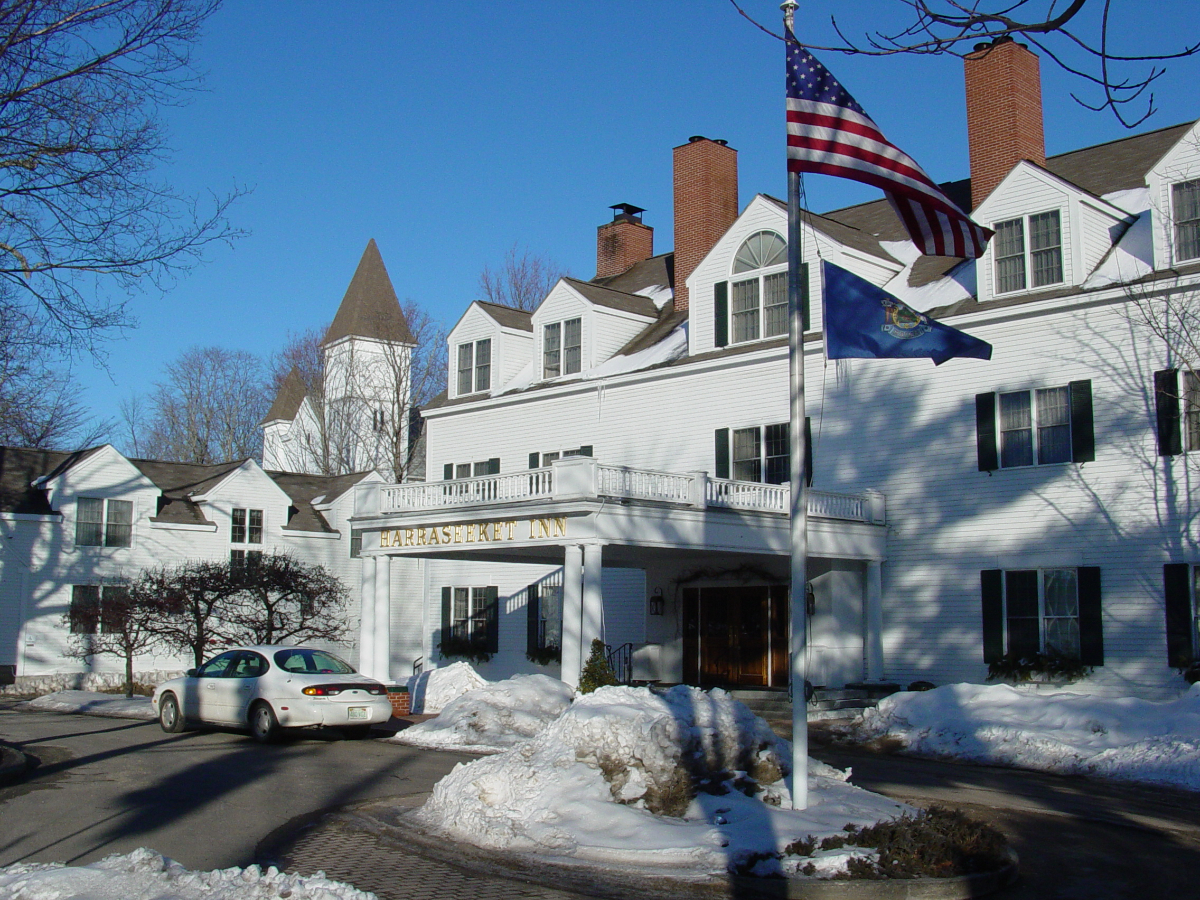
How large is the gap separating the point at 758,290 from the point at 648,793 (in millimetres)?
17097

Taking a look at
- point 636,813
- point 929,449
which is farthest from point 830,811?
point 929,449

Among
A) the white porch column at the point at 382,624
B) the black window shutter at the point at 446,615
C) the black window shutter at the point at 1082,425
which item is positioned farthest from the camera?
the black window shutter at the point at 446,615

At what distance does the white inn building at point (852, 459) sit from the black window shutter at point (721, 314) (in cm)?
9

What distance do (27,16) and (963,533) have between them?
56.8 ft

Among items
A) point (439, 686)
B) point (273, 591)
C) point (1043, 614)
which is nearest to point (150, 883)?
point (439, 686)

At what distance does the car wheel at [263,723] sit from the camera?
17625mm

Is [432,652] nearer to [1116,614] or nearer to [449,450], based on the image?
[449,450]

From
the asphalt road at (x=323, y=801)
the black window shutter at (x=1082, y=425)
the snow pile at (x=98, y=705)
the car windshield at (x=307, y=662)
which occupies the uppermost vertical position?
the black window shutter at (x=1082, y=425)

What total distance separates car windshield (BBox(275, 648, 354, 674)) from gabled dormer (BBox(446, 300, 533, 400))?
13.3 meters

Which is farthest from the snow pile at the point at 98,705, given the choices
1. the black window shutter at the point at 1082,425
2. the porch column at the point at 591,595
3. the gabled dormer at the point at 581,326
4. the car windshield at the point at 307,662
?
the black window shutter at the point at 1082,425

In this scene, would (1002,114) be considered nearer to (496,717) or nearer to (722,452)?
(722,452)

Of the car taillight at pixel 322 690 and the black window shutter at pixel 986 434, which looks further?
the black window shutter at pixel 986 434

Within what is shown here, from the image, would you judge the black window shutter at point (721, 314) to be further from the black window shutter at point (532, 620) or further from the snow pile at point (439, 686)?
the snow pile at point (439, 686)

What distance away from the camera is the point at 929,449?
2295 cm
